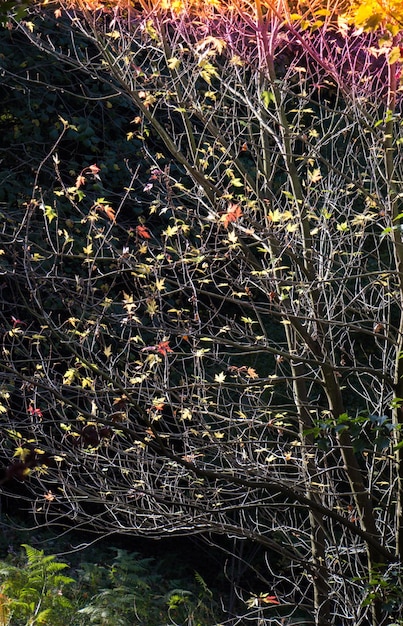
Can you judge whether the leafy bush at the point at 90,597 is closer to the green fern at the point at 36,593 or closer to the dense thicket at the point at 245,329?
the green fern at the point at 36,593

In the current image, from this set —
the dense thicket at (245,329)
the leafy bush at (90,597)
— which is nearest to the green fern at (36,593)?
the leafy bush at (90,597)

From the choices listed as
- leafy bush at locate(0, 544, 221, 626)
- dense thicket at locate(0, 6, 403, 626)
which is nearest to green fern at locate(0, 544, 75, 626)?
leafy bush at locate(0, 544, 221, 626)

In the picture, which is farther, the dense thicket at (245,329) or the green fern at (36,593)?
the green fern at (36,593)

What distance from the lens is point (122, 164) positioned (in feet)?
21.2

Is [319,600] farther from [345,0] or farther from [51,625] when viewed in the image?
[345,0]

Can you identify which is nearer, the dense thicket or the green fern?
the dense thicket

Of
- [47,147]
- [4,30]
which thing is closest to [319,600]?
[47,147]

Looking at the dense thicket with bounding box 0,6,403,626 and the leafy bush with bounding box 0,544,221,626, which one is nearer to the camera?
the dense thicket with bounding box 0,6,403,626

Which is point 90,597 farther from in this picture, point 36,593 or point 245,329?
point 245,329

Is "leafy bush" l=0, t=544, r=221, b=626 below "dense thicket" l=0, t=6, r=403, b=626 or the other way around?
below

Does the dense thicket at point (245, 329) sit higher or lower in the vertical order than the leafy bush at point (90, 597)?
higher

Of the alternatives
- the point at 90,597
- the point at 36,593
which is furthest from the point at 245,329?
the point at 90,597

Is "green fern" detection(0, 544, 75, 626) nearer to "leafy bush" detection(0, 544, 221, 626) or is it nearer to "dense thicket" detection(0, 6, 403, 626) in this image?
"leafy bush" detection(0, 544, 221, 626)

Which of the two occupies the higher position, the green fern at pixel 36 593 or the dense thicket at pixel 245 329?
the dense thicket at pixel 245 329
